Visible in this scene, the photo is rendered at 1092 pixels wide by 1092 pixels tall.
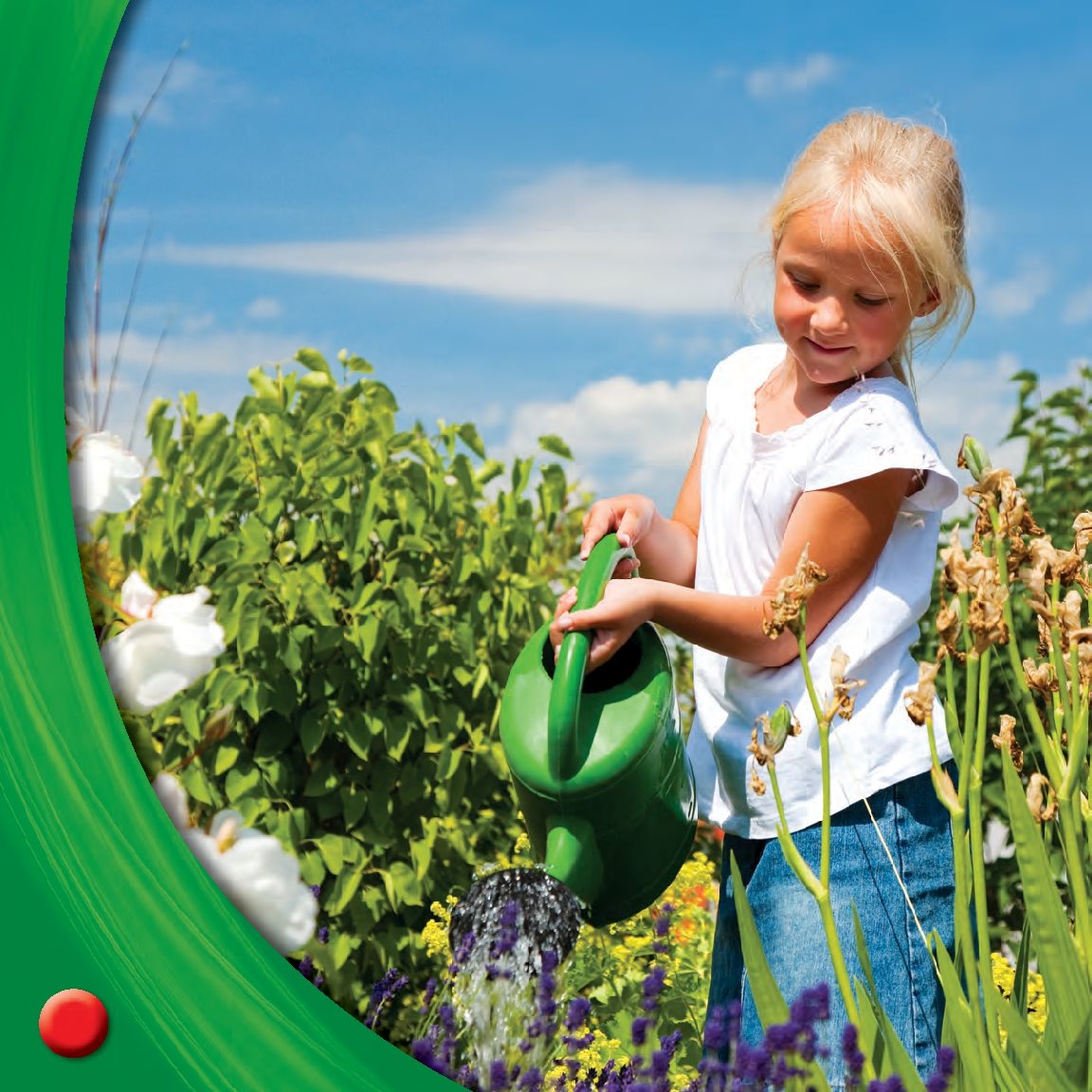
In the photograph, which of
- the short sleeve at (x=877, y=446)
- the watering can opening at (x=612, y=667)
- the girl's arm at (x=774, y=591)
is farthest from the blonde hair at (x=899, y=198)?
the watering can opening at (x=612, y=667)

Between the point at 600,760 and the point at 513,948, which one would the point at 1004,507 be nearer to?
the point at 600,760

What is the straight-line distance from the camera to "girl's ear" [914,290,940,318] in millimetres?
1546

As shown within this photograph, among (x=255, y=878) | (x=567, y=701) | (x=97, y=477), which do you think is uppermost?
(x=97, y=477)

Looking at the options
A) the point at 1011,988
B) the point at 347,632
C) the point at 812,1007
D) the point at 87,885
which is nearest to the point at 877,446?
the point at 812,1007

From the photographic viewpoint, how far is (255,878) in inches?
44.2

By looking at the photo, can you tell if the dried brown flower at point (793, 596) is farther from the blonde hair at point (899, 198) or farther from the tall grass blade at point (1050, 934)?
the blonde hair at point (899, 198)

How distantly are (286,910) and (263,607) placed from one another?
1421 millimetres

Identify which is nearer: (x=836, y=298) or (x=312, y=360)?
(x=836, y=298)

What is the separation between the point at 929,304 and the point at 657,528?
418 millimetres

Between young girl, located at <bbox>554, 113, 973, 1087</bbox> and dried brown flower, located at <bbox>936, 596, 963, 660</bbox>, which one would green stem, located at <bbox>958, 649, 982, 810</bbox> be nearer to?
dried brown flower, located at <bbox>936, 596, 963, 660</bbox>

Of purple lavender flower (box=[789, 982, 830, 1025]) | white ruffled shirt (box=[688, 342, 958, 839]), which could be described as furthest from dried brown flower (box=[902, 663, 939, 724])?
white ruffled shirt (box=[688, 342, 958, 839])

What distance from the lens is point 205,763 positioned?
99.0 inches

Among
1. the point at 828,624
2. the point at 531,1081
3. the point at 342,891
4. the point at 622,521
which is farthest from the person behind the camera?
the point at 342,891

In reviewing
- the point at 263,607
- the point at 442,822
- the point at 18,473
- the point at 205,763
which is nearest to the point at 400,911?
the point at 442,822
